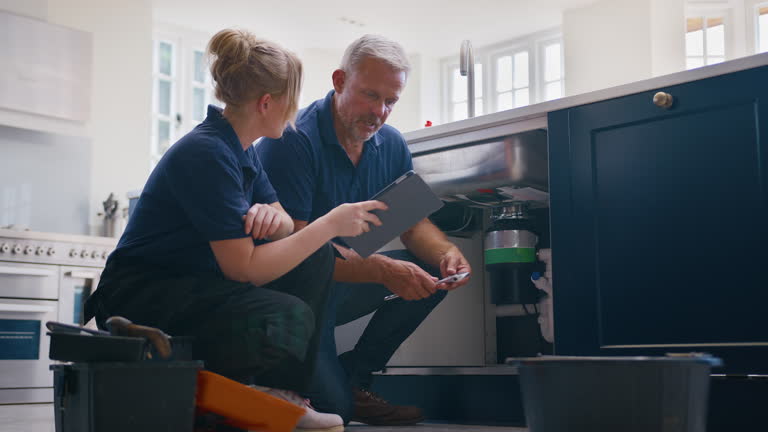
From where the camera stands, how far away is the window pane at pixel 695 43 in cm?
684

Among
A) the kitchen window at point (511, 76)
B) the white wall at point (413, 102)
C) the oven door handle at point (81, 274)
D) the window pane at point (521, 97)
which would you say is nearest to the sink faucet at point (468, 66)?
the oven door handle at point (81, 274)

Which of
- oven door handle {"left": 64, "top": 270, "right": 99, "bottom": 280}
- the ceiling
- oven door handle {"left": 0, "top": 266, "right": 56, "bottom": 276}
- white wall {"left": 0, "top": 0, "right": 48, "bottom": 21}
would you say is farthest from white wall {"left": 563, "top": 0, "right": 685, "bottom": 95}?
oven door handle {"left": 0, "top": 266, "right": 56, "bottom": 276}

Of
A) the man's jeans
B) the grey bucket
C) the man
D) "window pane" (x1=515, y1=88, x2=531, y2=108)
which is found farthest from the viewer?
"window pane" (x1=515, y1=88, x2=531, y2=108)

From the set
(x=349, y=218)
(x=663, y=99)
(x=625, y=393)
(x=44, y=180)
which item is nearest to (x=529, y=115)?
(x=663, y=99)

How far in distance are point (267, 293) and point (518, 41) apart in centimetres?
673

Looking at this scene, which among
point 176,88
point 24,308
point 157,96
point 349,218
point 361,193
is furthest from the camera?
point 176,88

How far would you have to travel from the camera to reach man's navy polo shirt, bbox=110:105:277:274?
1.51 metres

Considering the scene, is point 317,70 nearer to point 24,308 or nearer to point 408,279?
point 24,308

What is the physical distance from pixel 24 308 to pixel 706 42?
5.54 meters

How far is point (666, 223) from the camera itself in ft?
6.33

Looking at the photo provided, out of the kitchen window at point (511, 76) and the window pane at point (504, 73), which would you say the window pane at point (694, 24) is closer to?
the kitchen window at point (511, 76)

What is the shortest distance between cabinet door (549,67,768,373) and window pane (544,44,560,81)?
5717mm

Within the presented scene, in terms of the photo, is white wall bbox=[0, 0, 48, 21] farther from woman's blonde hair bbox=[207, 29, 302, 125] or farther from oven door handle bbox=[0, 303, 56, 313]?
woman's blonde hair bbox=[207, 29, 302, 125]

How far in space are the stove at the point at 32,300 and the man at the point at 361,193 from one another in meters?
2.34
